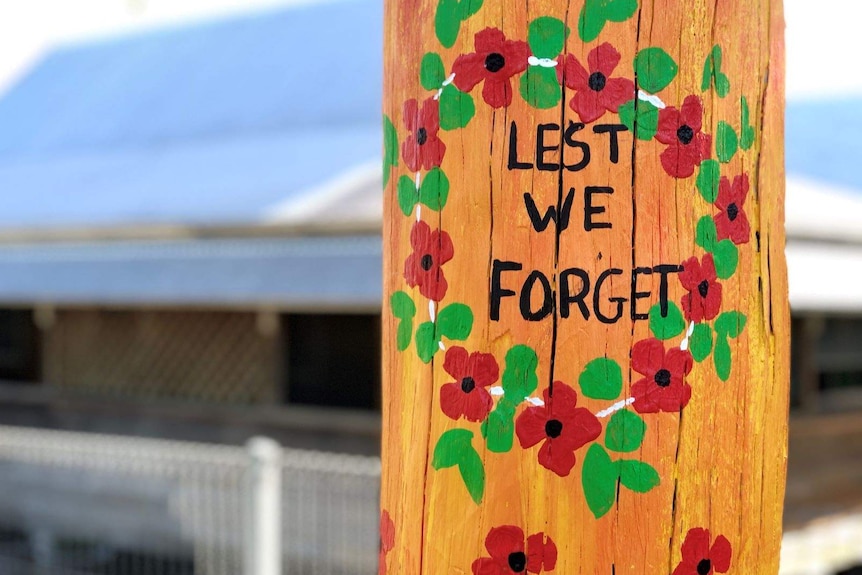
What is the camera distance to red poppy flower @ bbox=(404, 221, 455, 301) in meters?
0.92

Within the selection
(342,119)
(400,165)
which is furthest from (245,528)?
(400,165)

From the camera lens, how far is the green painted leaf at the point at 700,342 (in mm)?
896

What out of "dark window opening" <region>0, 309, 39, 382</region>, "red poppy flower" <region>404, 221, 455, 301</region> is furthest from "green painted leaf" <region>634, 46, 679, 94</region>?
"dark window opening" <region>0, 309, 39, 382</region>

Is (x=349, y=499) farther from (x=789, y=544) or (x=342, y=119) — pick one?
(x=342, y=119)

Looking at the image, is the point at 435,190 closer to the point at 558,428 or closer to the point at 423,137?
the point at 423,137

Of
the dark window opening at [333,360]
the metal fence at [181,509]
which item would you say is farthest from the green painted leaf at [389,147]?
the dark window opening at [333,360]

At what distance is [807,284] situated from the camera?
4676mm

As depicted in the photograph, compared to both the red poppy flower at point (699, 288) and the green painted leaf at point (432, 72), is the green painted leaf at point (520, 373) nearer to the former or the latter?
the red poppy flower at point (699, 288)

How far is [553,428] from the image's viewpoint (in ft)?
2.91

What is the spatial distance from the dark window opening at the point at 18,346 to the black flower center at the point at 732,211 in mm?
8334

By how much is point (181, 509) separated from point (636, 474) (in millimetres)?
5187

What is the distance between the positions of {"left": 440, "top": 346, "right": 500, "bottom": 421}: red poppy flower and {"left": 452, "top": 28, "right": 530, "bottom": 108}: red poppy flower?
8.7 inches

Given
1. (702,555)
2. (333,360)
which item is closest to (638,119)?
(702,555)

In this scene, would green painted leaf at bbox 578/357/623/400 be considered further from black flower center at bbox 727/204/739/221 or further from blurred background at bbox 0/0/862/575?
blurred background at bbox 0/0/862/575
